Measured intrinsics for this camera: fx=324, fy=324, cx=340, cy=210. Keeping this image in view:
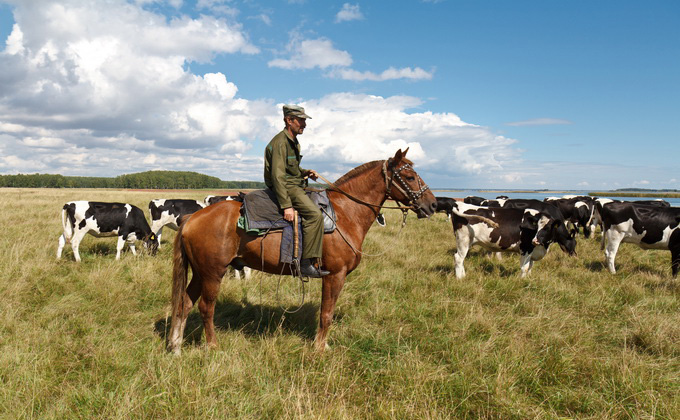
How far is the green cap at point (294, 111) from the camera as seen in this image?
434 centimetres

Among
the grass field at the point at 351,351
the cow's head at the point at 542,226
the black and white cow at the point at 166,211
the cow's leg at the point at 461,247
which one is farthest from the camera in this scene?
the black and white cow at the point at 166,211

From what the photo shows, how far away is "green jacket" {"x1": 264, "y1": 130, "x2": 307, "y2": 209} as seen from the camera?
4176 millimetres

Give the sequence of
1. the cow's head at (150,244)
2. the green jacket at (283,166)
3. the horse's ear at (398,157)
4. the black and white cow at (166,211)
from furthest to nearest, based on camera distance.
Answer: the black and white cow at (166,211), the cow's head at (150,244), the horse's ear at (398,157), the green jacket at (283,166)

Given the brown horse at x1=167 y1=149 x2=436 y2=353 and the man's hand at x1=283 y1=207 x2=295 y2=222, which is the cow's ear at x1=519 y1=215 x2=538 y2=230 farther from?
the man's hand at x1=283 y1=207 x2=295 y2=222

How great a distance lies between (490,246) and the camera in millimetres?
8641

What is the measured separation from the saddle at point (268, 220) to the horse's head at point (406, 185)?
1076 millimetres

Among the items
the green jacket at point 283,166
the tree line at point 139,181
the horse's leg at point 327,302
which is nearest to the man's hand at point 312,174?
the green jacket at point 283,166

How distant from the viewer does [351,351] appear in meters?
4.29

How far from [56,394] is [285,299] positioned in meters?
3.58

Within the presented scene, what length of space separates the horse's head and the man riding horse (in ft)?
4.08

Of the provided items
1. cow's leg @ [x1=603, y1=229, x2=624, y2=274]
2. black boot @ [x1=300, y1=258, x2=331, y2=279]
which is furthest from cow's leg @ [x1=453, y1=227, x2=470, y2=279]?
black boot @ [x1=300, y1=258, x2=331, y2=279]

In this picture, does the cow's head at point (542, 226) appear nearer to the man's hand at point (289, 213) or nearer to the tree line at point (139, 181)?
the man's hand at point (289, 213)

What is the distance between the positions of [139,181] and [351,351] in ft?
556

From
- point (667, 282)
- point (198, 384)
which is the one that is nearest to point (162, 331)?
point (198, 384)
